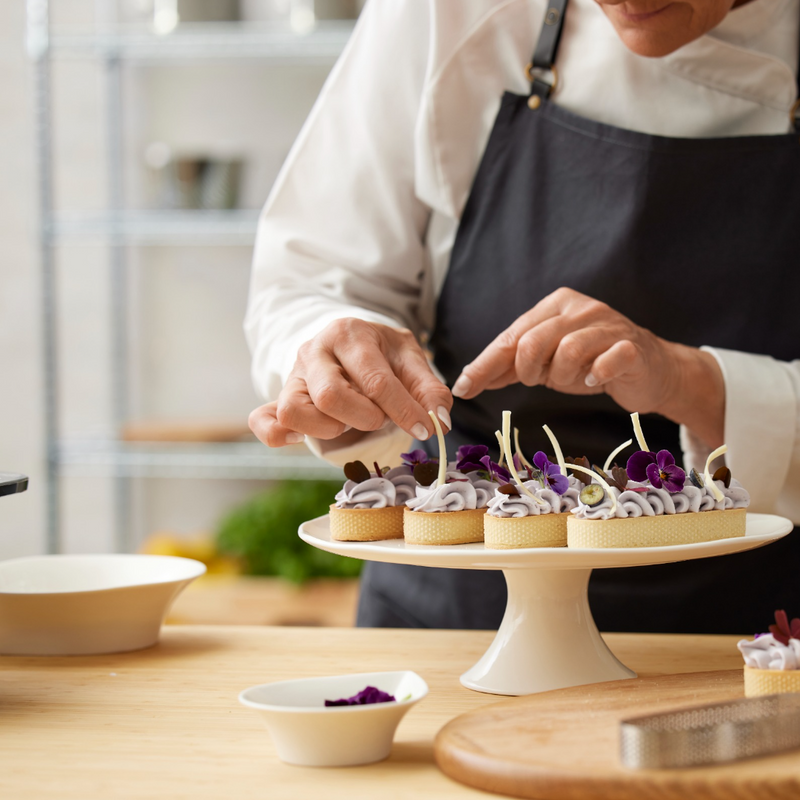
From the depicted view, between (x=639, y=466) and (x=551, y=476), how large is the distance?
0.26 ft

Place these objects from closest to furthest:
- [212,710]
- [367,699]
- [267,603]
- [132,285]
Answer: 1. [367,699]
2. [212,710]
3. [267,603]
4. [132,285]

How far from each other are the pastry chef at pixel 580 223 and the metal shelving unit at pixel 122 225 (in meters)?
1.27

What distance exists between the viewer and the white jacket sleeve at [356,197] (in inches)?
49.3

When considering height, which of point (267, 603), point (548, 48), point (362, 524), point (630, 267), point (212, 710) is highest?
point (548, 48)

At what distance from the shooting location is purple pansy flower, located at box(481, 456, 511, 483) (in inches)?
37.7

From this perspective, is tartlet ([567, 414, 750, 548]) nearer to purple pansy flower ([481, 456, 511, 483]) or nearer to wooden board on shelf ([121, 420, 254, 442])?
purple pansy flower ([481, 456, 511, 483])

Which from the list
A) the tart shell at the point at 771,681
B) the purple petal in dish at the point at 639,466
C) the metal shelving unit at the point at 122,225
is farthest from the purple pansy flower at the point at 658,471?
the metal shelving unit at the point at 122,225

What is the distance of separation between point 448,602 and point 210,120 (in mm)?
1870

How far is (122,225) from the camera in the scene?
2.57 meters

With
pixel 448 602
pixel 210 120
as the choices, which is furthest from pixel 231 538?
pixel 448 602

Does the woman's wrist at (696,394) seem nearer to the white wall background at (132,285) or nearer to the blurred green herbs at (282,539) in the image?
the blurred green herbs at (282,539)

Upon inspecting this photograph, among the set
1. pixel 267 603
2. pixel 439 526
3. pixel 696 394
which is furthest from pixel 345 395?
pixel 267 603

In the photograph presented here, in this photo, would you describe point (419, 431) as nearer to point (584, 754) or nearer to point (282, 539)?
point (584, 754)

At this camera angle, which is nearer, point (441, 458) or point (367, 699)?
point (367, 699)
